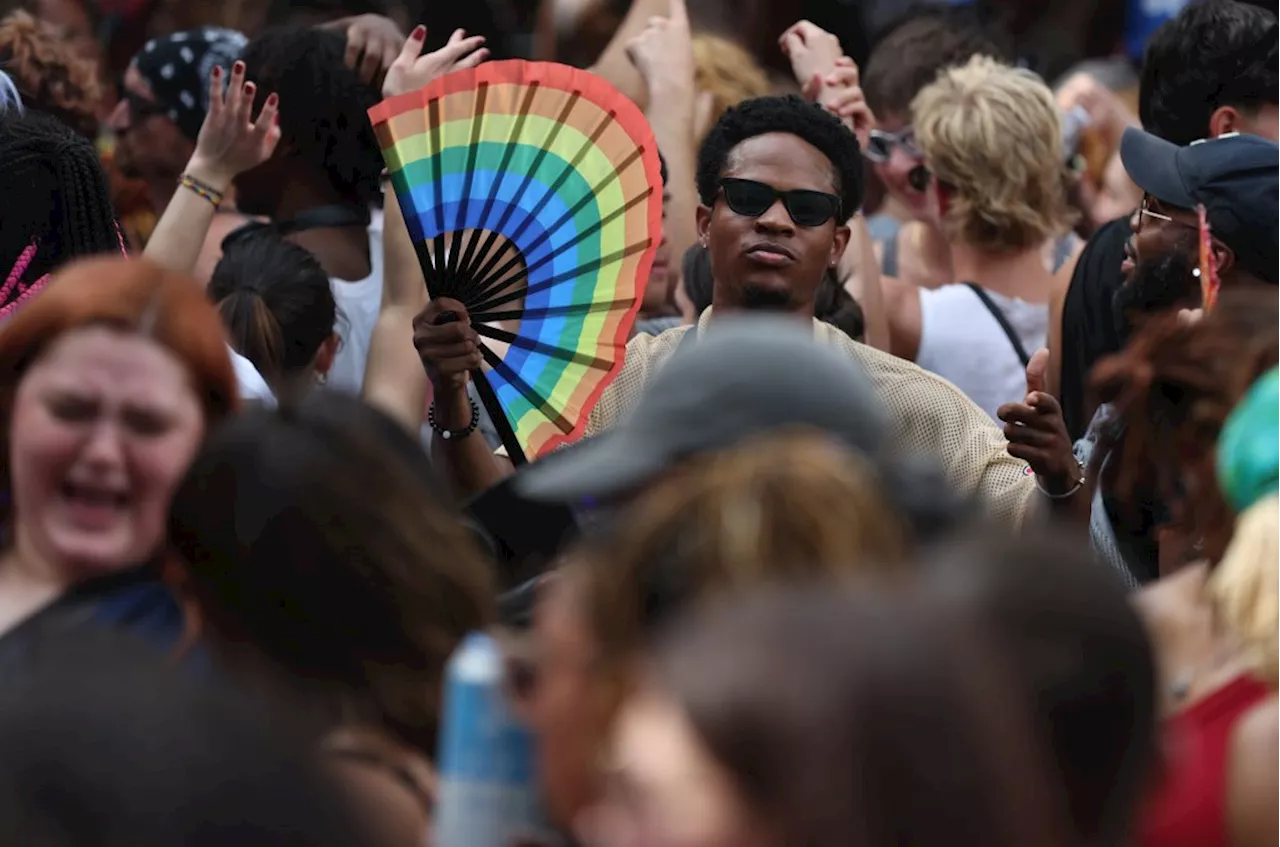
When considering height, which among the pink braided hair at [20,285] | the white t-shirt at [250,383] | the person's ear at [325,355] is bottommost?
the person's ear at [325,355]

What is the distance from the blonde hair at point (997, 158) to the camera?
5.23 meters

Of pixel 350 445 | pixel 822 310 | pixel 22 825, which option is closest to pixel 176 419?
pixel 350 445

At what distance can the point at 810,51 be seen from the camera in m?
5.34

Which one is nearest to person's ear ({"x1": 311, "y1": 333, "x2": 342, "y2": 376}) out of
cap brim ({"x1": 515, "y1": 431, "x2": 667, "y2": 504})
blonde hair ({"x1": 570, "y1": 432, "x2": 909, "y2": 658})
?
cap brim ({"x1": 515, "y1": 431, "x2": 667, "y2": 504})

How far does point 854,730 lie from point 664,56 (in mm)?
4052

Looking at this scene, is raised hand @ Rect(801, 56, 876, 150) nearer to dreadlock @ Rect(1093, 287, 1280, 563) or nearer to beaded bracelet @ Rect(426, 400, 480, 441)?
beaded bracelet @ Rect(426, 400, 480, 441)

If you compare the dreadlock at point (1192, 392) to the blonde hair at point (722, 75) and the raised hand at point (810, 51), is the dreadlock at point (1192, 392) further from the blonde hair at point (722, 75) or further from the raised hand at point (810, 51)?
the blonde hair at point (722, 75)

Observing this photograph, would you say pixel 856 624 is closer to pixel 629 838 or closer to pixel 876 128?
pixel 629 838

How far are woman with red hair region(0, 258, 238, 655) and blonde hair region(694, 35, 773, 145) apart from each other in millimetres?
3018

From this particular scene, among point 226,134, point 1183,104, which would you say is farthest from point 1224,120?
point 226,134

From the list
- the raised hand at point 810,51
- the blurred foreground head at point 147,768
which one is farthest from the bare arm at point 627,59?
the blurred foreground head at point 147,768

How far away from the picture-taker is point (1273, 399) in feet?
7.82

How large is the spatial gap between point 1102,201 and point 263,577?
15.1 ft

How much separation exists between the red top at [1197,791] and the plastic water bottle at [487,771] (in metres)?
0.62
